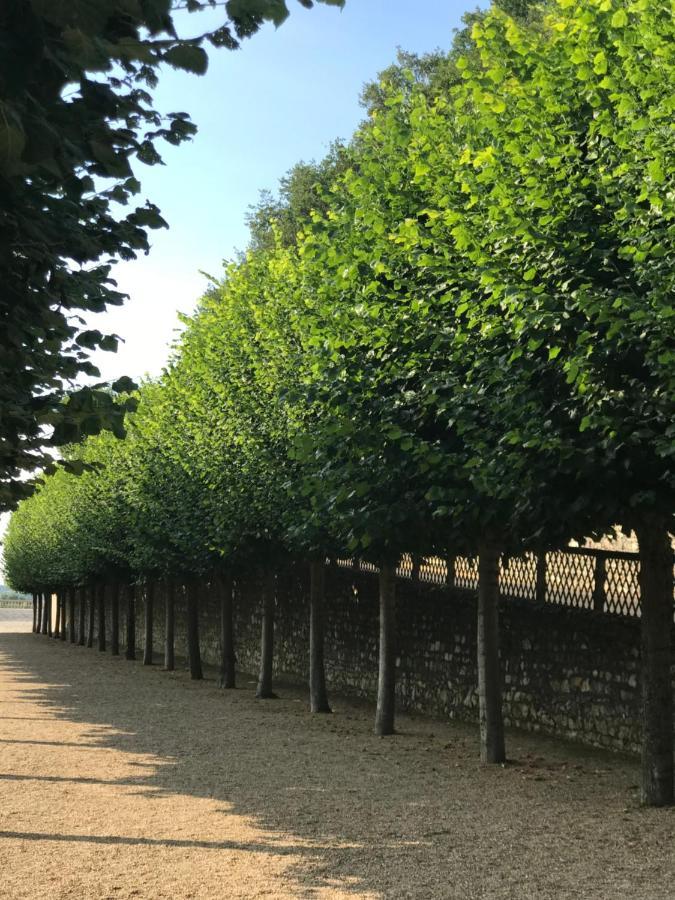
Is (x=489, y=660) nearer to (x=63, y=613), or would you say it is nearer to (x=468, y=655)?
(x=468, y=655)

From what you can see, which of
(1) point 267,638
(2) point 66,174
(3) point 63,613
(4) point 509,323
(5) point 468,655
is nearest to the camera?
(2) point 66,174

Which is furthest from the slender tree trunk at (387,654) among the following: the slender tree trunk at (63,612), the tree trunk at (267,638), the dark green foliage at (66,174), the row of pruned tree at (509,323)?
the slender tree trunk at (63,612)

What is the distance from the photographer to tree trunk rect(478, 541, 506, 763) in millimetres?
12938

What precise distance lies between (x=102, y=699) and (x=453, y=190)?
15397 mm

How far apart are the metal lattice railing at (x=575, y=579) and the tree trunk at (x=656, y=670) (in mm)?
2809

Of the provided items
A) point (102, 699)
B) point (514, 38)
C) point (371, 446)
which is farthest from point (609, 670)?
point (102, 699)

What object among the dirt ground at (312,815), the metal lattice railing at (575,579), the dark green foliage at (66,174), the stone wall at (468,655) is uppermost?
the dark green foliage at (66,174)

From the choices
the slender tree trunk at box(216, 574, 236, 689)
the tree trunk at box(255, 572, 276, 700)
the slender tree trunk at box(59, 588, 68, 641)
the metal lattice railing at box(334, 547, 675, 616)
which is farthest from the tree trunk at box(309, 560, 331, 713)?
the slender tree trunk at box(59, 588, 68, 641)

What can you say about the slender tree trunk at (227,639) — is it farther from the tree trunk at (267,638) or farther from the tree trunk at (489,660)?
the tree trunk at (489,660)

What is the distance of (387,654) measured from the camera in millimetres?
16000

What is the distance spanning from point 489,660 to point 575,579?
117 inches

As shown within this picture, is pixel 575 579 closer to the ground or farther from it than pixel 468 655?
farther from it

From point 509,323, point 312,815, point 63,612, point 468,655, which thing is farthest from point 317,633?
point 63,612

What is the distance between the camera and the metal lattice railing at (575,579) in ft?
46.4
